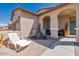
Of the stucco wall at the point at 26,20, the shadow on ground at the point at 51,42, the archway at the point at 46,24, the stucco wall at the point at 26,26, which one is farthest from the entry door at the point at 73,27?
the stucco wall at the point at 26,26

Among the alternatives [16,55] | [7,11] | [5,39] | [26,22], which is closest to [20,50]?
[16,55]

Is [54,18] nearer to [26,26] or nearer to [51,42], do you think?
[51,42]

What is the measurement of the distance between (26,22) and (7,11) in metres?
0.87

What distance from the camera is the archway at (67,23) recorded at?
6.98 metres

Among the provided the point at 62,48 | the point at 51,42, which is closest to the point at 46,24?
the point at 51,42

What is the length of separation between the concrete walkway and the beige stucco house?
0.26 m

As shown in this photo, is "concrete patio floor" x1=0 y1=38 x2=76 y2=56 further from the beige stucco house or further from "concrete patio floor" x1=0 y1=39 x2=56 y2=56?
the beige stucco house

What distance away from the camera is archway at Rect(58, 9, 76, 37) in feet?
22.9

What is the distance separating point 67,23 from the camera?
23.2 ft

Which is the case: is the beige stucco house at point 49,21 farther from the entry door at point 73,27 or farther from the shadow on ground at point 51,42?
the shadow on ground at point 51,42

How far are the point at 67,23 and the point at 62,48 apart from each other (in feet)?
3.47

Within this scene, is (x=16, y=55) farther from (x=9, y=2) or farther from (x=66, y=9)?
(x=66, y=9)

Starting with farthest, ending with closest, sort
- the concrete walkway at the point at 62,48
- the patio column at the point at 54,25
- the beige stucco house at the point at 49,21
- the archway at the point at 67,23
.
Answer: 1. the patio column at the point at 54,25
2. the archway at the point at 67,23
3. the beige stucco house at the point at 49,21
4. the concrete walkway at the point at 62,48

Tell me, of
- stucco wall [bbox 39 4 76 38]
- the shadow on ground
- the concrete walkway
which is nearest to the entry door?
the concrete walkway
